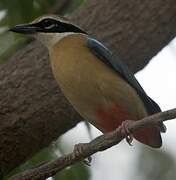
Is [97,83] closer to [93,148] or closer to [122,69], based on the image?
[122,69]

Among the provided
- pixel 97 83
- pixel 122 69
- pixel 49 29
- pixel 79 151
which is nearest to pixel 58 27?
pixel 49 29

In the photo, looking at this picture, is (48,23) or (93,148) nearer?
(93,148)

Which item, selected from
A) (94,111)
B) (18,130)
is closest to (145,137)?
(94,111)

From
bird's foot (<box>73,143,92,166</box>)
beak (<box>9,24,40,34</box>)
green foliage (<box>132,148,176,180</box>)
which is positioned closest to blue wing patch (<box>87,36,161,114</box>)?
beak (<box>9,24,40,34</box>)

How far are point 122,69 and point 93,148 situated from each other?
3.52 feet

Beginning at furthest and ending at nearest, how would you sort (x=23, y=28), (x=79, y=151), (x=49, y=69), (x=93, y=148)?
(x=49, y=69), (x=23, y=28), (x=79, y=151), (x=93, y=148)

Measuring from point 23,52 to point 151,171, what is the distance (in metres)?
1.47

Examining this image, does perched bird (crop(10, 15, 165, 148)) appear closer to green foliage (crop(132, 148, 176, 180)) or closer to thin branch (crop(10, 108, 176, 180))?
thin branch (crop(10, 108, 176, 180))

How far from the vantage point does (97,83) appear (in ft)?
15.3

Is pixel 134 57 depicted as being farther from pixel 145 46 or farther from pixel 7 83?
pixel 7 83

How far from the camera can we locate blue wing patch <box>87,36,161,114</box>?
16.1 ft

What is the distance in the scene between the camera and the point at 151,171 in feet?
20.2

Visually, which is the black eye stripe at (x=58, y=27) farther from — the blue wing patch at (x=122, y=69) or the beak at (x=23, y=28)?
the blue wing patch at (x=122, y=69)

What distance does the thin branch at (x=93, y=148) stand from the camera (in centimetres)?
361
